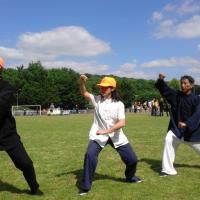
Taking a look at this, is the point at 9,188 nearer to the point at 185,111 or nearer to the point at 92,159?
the point at 92,159

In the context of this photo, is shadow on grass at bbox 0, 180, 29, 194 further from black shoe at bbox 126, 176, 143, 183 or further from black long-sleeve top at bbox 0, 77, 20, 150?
black shoe at bbox 126, 176, 143, 183

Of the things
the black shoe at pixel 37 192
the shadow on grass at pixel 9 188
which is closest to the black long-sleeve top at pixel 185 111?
the black shoe at pixel 37 192

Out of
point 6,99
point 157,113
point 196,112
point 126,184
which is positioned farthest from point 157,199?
point 157,113

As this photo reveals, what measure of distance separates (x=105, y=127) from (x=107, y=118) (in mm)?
171

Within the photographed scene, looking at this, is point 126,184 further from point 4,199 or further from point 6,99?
point 6,99

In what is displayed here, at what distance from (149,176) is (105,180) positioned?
101 cm

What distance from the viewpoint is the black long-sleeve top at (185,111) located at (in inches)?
337

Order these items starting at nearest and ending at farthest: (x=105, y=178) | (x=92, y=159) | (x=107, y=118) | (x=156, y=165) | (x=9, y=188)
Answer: (x=92, y=159), (x=107, y=118), (x=9, y=188), (x=105, y=178), (x=156, y=165)

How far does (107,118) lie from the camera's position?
298 inches

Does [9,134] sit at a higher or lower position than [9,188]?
higher

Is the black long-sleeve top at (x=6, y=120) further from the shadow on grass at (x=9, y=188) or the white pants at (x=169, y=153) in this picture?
the white pants at (x=169, y=153)

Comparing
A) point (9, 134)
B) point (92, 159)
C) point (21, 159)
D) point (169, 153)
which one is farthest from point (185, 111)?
point (9, 134)

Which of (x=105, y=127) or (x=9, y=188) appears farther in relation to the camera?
(x=9, y=188)

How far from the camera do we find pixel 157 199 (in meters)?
6.97
